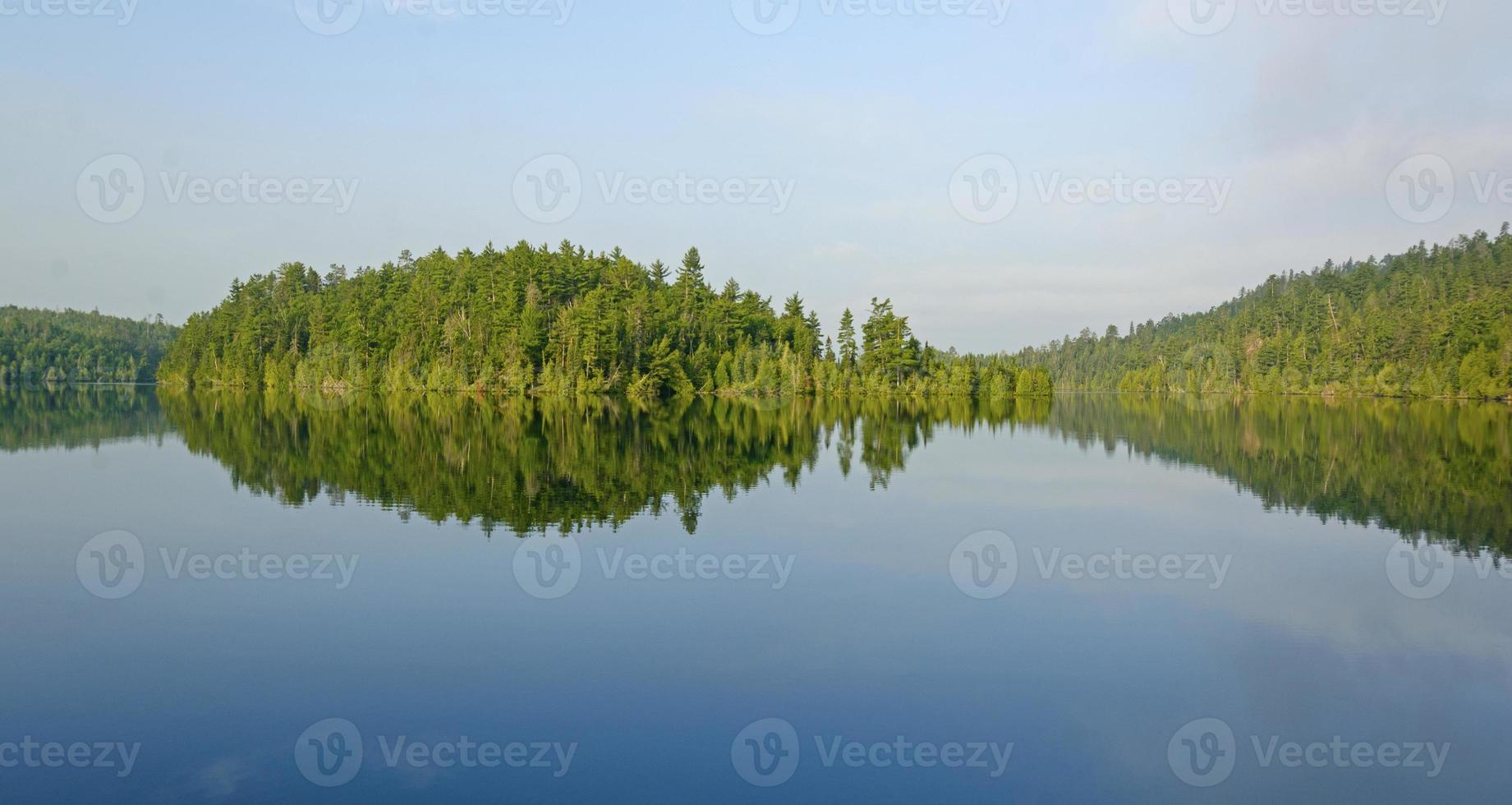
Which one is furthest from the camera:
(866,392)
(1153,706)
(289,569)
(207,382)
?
(207,382)

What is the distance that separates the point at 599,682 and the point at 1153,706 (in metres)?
5.68

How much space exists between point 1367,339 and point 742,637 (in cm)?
12651

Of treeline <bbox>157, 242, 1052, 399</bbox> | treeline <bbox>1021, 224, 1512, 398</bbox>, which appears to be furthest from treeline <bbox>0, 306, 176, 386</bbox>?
treeline <bbox>1021, 224, 1512, 398</bbox>

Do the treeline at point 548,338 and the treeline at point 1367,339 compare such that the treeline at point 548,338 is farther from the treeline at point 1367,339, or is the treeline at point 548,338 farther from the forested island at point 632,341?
the treeline at point 1367,339

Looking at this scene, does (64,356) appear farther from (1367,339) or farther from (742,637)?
(1367,339)

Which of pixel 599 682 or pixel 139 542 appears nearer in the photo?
pixel 599 682

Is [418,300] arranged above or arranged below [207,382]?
above

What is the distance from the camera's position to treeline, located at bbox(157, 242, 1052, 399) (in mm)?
80312

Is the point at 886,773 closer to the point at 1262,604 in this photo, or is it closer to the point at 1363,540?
the point at 1262,604

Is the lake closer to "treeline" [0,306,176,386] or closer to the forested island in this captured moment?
the forested island

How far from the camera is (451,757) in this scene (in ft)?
24.3

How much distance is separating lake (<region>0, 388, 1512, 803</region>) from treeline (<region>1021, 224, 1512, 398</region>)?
8296cm

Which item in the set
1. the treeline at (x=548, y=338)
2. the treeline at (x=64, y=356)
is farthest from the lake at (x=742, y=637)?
the treeline at (x=64, y=356)

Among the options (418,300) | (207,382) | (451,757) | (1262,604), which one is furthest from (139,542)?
(207,382)
